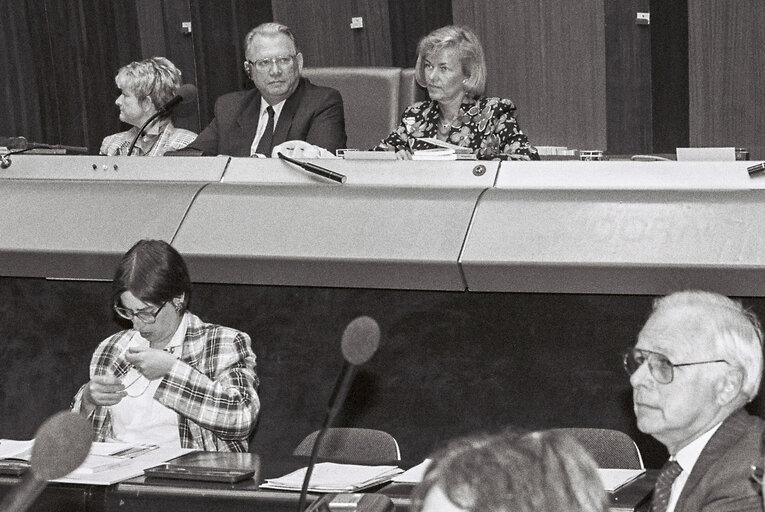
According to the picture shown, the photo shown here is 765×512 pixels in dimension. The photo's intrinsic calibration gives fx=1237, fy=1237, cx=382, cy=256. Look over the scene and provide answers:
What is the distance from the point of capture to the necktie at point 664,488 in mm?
2027

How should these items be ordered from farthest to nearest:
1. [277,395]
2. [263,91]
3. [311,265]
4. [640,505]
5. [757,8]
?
[757,8], [263,91], [277,395], [311,265], [640,505]

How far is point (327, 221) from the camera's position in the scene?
3139 millimetres

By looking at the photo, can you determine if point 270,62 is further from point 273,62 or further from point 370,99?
point 370,99

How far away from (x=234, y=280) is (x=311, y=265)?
0.24 meters

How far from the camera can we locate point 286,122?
13.3 ft

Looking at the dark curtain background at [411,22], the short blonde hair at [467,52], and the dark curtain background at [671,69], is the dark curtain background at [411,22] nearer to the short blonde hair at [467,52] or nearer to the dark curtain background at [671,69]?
the dark curtain background at [671,69]

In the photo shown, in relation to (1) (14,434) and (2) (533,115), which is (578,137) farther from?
(1) (14,434)

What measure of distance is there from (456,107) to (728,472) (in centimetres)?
215

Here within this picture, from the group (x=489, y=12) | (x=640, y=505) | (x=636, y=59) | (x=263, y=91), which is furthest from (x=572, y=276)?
(x=489, y=12)

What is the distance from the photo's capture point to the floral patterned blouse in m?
3.74

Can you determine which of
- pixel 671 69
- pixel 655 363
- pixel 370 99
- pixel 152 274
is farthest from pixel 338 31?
pixel 655 363

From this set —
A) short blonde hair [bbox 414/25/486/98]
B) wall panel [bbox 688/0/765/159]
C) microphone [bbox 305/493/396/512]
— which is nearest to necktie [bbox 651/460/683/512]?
microphone [bbox 305/493/396/512]

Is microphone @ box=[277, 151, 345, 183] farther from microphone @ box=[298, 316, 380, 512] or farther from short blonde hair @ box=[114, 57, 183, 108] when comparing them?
microphone @ box=[298, 316, 380, 512]

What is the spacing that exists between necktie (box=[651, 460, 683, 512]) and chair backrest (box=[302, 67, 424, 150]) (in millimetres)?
2438
